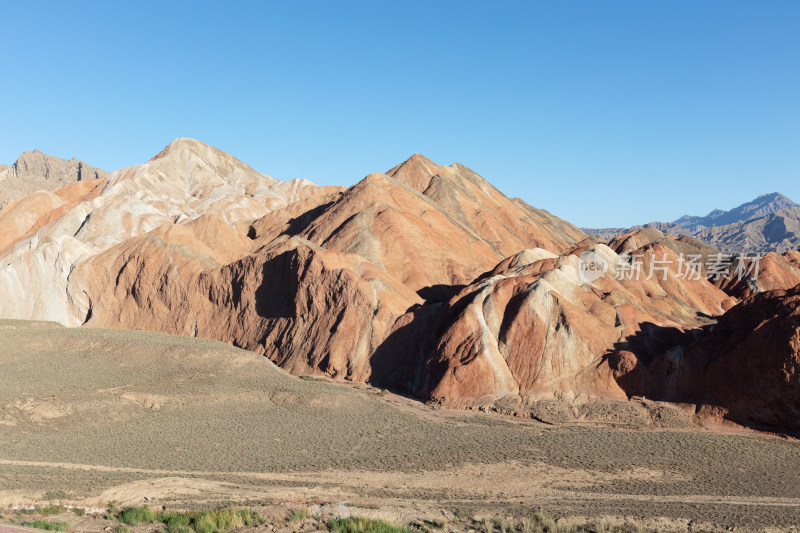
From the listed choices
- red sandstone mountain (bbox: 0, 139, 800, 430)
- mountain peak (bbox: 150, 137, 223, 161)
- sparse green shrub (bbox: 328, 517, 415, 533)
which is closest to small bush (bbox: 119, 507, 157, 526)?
sparse green shrub (bbox: 328, 517, 415, 533)

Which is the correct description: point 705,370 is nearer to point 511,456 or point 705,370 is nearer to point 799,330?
point 799,330

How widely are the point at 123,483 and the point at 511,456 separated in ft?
48.2

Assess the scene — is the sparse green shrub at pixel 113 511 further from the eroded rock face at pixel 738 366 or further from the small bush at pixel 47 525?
the eroded rock face at pixel 738 366

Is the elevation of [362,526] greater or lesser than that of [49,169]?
lesser

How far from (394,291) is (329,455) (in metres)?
19.9

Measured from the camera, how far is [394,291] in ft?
146

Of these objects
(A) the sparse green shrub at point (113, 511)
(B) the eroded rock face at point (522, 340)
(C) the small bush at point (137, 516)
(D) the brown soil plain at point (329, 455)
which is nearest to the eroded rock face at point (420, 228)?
(B) the eroded rock face at point (522, 340)

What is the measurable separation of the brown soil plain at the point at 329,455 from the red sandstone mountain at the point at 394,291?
271cm

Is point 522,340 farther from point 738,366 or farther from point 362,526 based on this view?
point 362,526

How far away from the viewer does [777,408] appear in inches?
1122

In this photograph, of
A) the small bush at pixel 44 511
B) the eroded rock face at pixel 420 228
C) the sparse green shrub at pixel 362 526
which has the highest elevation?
the eroded rock face at pixel 420 228

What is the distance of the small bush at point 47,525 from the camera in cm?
1573

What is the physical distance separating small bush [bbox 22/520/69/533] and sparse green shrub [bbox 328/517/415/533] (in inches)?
269

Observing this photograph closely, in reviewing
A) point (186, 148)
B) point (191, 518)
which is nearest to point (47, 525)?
point (191, 518)
